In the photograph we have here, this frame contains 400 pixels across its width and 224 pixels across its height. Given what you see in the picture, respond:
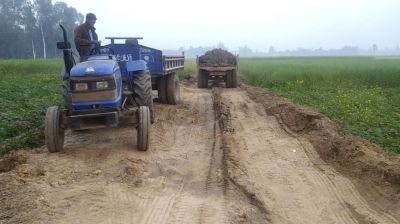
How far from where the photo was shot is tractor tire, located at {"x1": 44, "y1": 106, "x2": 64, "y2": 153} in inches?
310

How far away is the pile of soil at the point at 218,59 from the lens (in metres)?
22.2

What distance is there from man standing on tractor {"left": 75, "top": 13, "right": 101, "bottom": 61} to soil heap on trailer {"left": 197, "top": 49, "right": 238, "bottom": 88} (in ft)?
40.5

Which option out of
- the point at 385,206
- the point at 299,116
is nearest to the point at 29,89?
the point at 299,116

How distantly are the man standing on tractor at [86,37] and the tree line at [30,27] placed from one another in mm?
62942

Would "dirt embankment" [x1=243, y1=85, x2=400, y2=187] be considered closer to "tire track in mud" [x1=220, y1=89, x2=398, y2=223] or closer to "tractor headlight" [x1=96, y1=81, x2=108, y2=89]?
"tire track in mud" [x1=220, y1=89, x2=398, y2=223]

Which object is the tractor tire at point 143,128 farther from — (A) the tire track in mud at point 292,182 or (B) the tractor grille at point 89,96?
(A) the tire track in mud at point 292,182

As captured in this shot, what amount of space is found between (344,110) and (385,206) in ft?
21.5

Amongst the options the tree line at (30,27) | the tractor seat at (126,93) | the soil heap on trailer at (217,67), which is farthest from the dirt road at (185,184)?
the tree line at (30,27)

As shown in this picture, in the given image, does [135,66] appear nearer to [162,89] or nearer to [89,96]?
[89,96]

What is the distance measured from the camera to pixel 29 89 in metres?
16.4

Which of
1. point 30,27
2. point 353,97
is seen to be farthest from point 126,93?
point 30,27

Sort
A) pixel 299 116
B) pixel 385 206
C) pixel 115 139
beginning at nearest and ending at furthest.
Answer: pixel 385 206 < pixel 115 139 < pixel 299 116

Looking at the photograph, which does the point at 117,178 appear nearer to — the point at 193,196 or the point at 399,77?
the point at 193,196

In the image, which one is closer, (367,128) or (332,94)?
(367,128)
